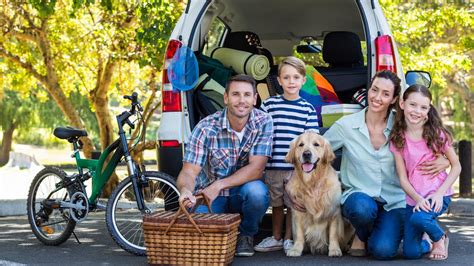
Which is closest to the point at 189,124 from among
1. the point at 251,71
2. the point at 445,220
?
the point at 251,71

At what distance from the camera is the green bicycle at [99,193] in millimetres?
6969

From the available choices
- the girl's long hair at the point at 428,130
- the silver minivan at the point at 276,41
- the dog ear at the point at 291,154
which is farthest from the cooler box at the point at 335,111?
the dog ear at the point at 291,154

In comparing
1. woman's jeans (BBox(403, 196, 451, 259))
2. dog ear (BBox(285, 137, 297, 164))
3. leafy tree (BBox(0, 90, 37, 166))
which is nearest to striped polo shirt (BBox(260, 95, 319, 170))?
dog ear (BBox(285, 137, 297, 164))

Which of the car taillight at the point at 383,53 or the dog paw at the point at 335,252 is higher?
A: the car taillight at the point at 383,53

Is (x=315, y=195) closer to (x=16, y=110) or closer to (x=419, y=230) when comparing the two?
(x=419, y=230)

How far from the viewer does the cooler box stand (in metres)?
7.22

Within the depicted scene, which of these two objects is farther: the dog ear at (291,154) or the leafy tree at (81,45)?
the leafy tree at (81,45)

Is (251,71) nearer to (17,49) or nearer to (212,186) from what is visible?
(212,186)

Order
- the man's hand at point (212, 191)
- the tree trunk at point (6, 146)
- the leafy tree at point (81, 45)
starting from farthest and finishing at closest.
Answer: the tree trunk at point (6, 146) < the leafy tree at point (81, 45) < the man's hand at point (212, 191)

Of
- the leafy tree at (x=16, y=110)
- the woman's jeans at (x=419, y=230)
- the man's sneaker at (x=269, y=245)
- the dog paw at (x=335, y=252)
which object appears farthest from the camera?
the leafy tree at (x=16, y=110)

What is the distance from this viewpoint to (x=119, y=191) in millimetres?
7043

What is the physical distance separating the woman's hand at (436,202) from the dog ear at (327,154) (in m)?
0.75

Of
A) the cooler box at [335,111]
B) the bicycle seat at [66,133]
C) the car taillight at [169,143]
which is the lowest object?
the car taillight at [169,143]

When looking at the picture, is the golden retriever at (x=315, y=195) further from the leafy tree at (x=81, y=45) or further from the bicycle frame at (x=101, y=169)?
the leafy tree at (x=81, y=45)
